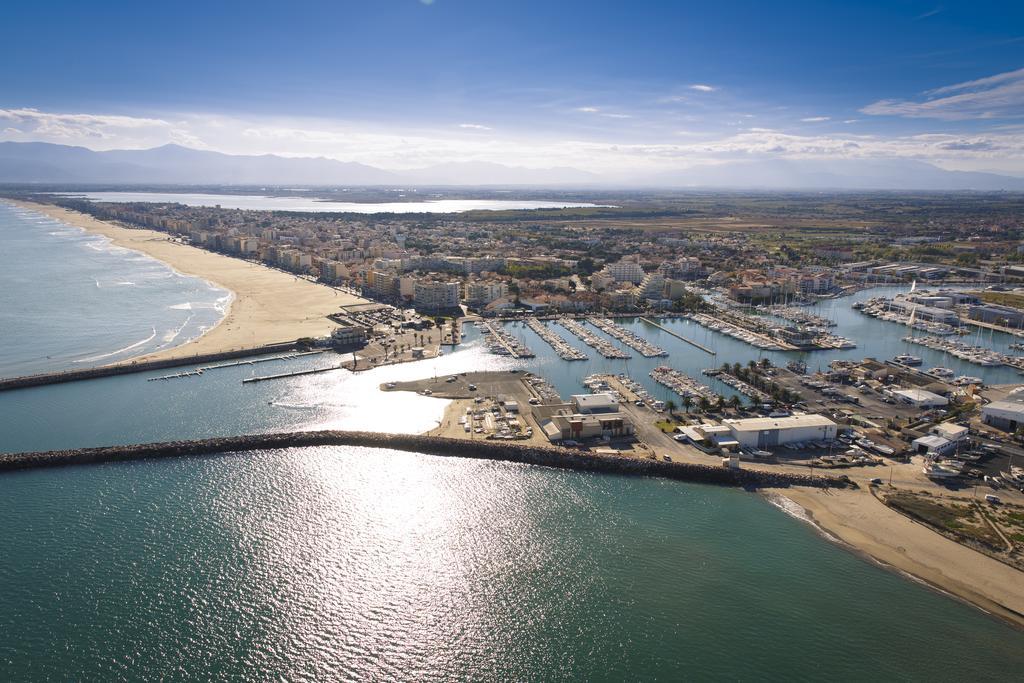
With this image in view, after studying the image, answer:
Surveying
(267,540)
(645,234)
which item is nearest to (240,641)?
(267,540)

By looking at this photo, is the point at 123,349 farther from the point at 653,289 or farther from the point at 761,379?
the point at 653,289

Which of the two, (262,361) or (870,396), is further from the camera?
(262,361)

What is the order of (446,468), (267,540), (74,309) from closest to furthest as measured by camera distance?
1. (267,540)
2. (446,468)
3. (74,309)

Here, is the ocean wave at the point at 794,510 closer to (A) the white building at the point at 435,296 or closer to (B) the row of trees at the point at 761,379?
(B) the row of trees at the point at 761,379

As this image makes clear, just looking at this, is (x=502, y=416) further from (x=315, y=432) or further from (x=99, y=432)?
(x=99, y=432)

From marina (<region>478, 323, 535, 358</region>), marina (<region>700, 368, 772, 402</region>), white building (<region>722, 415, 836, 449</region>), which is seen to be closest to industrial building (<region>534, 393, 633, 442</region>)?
white building (<region>722, 415, 836, 449</region>)

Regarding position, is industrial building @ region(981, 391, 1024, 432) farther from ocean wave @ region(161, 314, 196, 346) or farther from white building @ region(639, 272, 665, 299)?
ocean wave @ region(161, 314, 196, 346)

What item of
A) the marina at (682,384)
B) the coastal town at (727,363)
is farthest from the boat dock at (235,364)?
the marina at (682,384)
